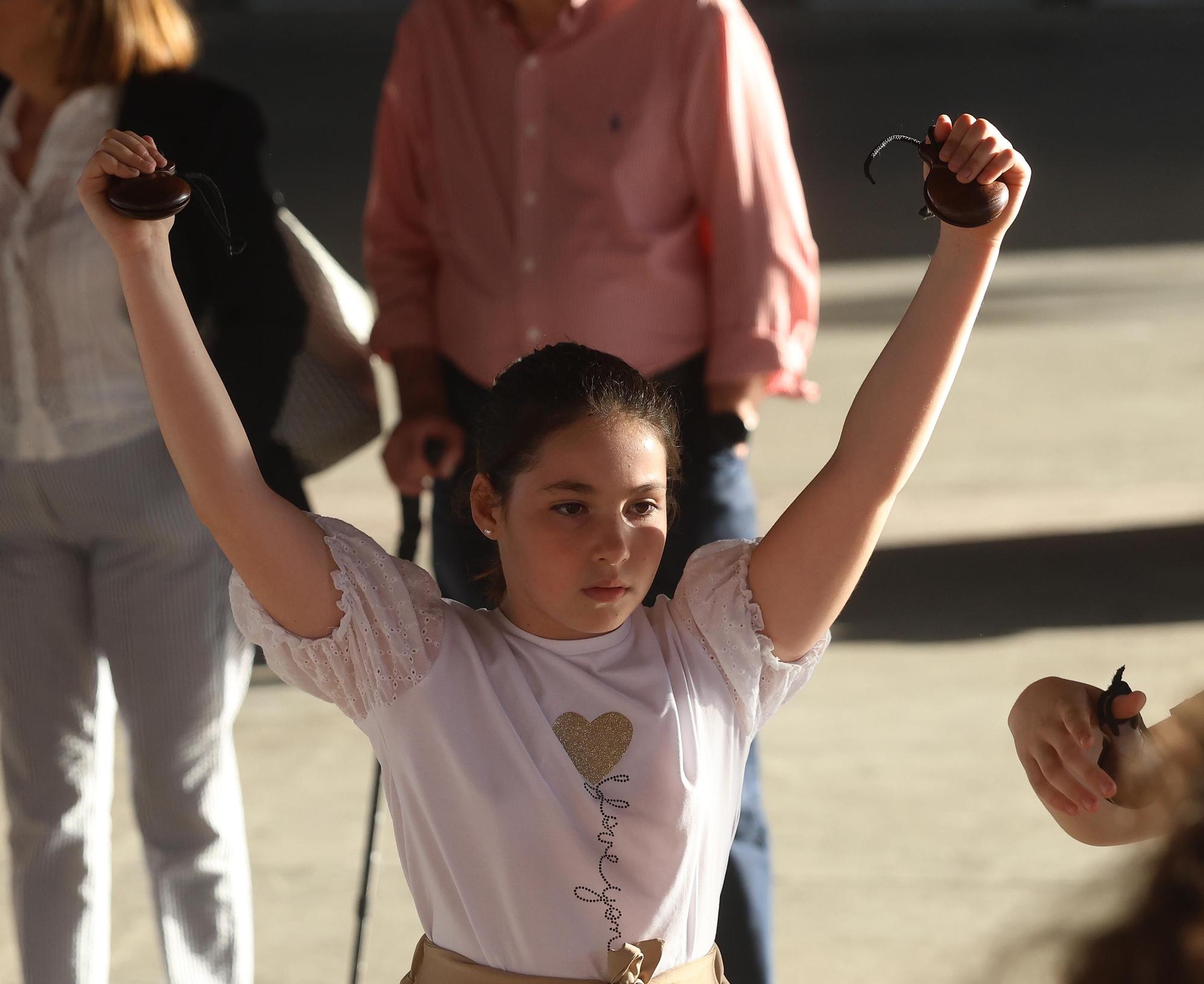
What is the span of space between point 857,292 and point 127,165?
8.59 m

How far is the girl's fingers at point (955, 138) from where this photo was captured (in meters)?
1.42

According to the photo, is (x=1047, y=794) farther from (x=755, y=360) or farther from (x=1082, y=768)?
(x=755, y=360)

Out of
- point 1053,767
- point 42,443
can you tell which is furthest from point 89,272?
point 1053,767

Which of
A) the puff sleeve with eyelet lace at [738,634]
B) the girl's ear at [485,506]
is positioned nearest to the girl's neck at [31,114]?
the girl's ear at [485,506]

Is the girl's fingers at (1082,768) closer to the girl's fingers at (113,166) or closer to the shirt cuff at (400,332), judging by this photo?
the girl's fingers at (113,166)

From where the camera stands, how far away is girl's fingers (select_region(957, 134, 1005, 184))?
4.61ft

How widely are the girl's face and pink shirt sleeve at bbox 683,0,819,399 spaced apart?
682 millimetres

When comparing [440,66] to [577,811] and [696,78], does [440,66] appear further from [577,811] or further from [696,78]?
[577,811]

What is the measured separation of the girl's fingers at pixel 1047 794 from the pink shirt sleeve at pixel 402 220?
133 cm

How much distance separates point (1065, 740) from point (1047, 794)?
0.07m

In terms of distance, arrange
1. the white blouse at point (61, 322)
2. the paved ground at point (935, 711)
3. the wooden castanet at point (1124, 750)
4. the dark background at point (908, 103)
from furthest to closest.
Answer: the dark background at point (908, 103), the paved ground at point (935, 711), the white blouse at point (61, 322), the wooden castanet at point (1124, 750)

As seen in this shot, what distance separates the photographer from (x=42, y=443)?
2.11 m

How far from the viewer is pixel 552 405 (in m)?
1.63

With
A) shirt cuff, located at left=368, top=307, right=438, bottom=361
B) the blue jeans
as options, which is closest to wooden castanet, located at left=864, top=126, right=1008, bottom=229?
the blue jeans
